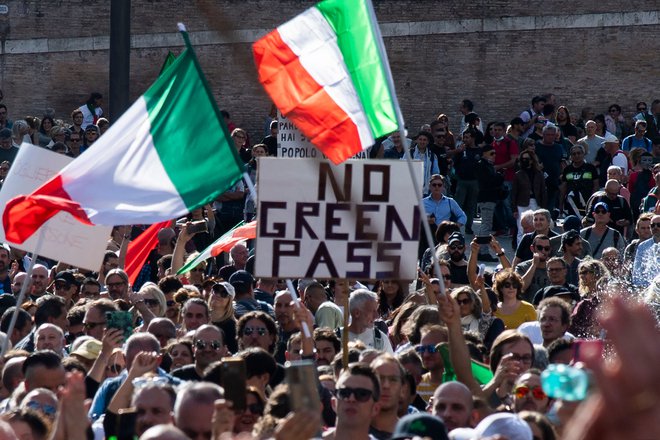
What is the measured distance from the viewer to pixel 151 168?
8.09 m

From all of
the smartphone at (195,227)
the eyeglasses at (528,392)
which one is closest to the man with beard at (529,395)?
the eyeglasses at (528,392)

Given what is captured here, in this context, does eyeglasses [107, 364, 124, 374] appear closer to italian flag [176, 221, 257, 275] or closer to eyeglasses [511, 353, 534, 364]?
eyeglasses [511, 353, 534, 364]

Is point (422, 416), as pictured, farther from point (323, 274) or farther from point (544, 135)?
point (544, 135)

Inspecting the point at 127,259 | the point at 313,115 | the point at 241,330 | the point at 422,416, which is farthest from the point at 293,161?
the point at 127,259

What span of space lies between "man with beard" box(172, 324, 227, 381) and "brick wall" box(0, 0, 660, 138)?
20.6 metres

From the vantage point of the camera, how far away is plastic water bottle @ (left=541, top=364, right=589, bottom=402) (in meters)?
2.28

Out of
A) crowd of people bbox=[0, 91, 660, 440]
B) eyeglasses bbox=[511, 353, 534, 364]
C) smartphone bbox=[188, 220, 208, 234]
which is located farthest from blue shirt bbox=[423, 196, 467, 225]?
eyeglasses bbox=[511, 353, 534, 364]

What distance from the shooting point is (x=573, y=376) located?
2340mm

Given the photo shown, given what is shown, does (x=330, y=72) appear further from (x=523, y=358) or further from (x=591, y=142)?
(x=591, y=142)

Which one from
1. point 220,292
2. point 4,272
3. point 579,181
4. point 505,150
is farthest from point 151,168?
point 505,150

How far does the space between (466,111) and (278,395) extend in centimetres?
1844

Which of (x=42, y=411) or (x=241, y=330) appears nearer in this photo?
(x=42, y=411)

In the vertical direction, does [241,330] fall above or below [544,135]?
below

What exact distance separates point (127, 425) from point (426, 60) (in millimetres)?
23839
